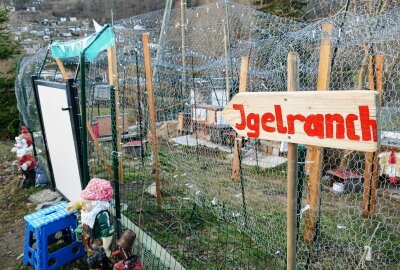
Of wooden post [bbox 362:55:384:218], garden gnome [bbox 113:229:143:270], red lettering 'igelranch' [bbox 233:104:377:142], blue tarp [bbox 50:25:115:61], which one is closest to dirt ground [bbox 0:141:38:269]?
Answer: garden gnome [bbox 113:229:143:270]

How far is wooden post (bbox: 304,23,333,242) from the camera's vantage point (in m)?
3.12

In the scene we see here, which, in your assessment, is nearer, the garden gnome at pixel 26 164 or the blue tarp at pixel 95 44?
the blue tarp at pixel 95 44

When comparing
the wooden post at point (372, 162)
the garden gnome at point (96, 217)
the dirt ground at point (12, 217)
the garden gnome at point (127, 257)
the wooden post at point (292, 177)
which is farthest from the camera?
the wooden post at point (372, 162)

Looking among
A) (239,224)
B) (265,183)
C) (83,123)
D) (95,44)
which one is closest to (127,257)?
(83,123)

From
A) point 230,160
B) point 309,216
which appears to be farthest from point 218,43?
point 309,216

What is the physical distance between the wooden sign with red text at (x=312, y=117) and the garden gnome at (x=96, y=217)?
5.94 ft

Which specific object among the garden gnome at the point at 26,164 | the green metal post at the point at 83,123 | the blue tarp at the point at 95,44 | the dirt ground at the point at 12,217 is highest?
the blue tarp at the point at 95,44

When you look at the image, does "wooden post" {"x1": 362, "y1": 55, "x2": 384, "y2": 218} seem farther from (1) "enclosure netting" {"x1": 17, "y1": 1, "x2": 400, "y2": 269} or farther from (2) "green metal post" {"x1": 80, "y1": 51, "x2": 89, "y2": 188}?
(2) "green metal post" {"x1": 80, "y1": 51, "x2": 89, "y2": 188}

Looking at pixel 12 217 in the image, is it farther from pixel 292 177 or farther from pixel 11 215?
pixel 292 177

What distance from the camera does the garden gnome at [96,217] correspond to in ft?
9.38

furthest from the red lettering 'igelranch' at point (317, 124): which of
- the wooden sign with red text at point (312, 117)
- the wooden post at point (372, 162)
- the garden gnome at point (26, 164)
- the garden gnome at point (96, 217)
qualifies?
the garden gnome at point (26, 164)

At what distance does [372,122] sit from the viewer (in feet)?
3.64

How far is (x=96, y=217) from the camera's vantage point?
2.85 metres

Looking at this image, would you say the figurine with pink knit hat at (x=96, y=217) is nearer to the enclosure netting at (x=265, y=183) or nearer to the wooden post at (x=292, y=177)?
Result: the enclosure netting at (x=265, y=183)
